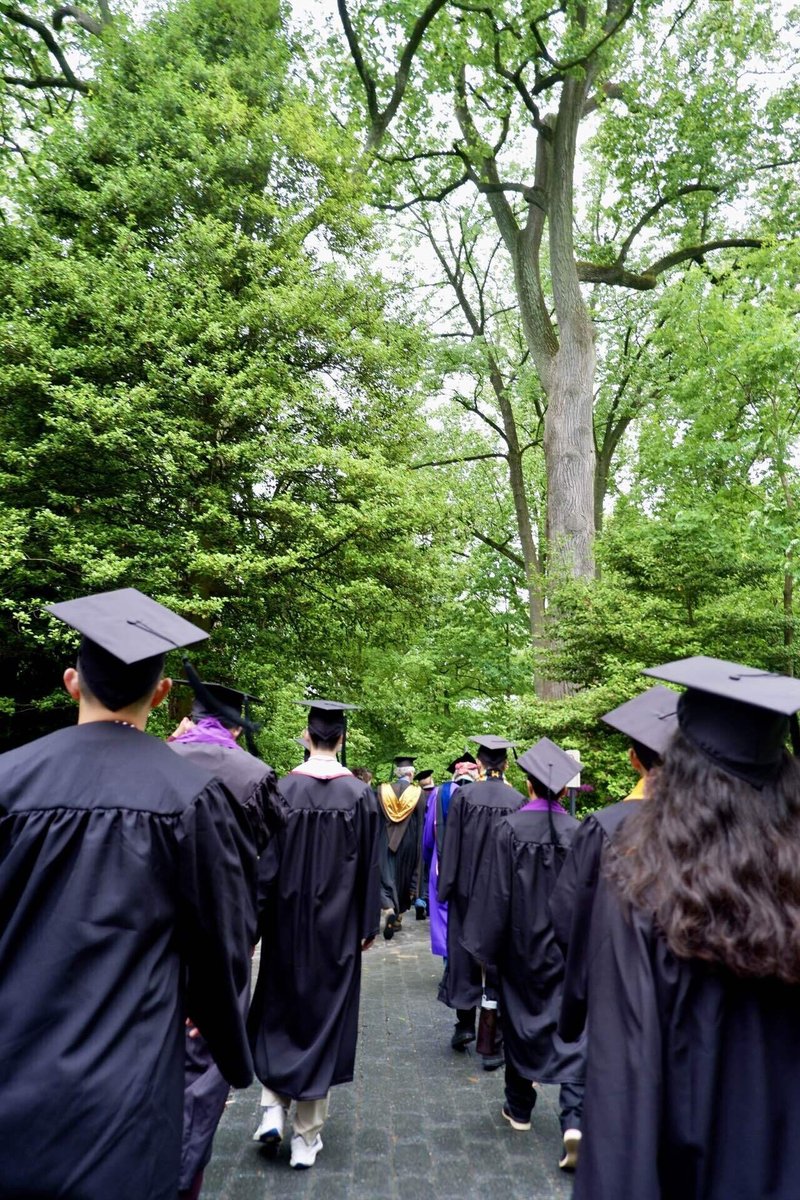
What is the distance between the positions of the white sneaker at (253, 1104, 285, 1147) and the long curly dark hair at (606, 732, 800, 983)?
3.26 metres

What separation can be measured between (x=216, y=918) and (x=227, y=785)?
1084mm

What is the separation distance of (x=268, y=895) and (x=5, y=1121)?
280 centimetres

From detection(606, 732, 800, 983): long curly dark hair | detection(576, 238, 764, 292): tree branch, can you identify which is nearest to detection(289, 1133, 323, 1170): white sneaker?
detection(606, 732, 800, 983): long curly dark hair

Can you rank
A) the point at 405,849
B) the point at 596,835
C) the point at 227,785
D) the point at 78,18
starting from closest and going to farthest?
the point at 596,835
the point at 227,785
the point at 405,849
the point at 78,18

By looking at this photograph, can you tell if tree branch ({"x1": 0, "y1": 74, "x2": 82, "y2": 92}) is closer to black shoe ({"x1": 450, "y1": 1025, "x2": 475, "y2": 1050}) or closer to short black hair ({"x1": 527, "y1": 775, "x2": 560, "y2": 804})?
short black hair ({"x1": 527, "y1": 775, "x2": 560, "y2": 804})

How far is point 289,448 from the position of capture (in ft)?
35.7

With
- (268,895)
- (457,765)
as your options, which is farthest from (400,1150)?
(457,765)

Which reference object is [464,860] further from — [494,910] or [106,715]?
[106,715]

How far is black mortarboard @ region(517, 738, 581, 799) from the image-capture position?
488 cm

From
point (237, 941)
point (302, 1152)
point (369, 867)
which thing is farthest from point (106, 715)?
point (302, 1152)

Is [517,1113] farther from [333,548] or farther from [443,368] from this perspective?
[443,368]

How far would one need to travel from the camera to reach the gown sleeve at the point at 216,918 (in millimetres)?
2080

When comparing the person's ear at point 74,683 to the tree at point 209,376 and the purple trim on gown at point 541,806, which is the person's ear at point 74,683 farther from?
the tree at point 209,376

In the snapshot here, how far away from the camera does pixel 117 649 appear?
84.8 inches
